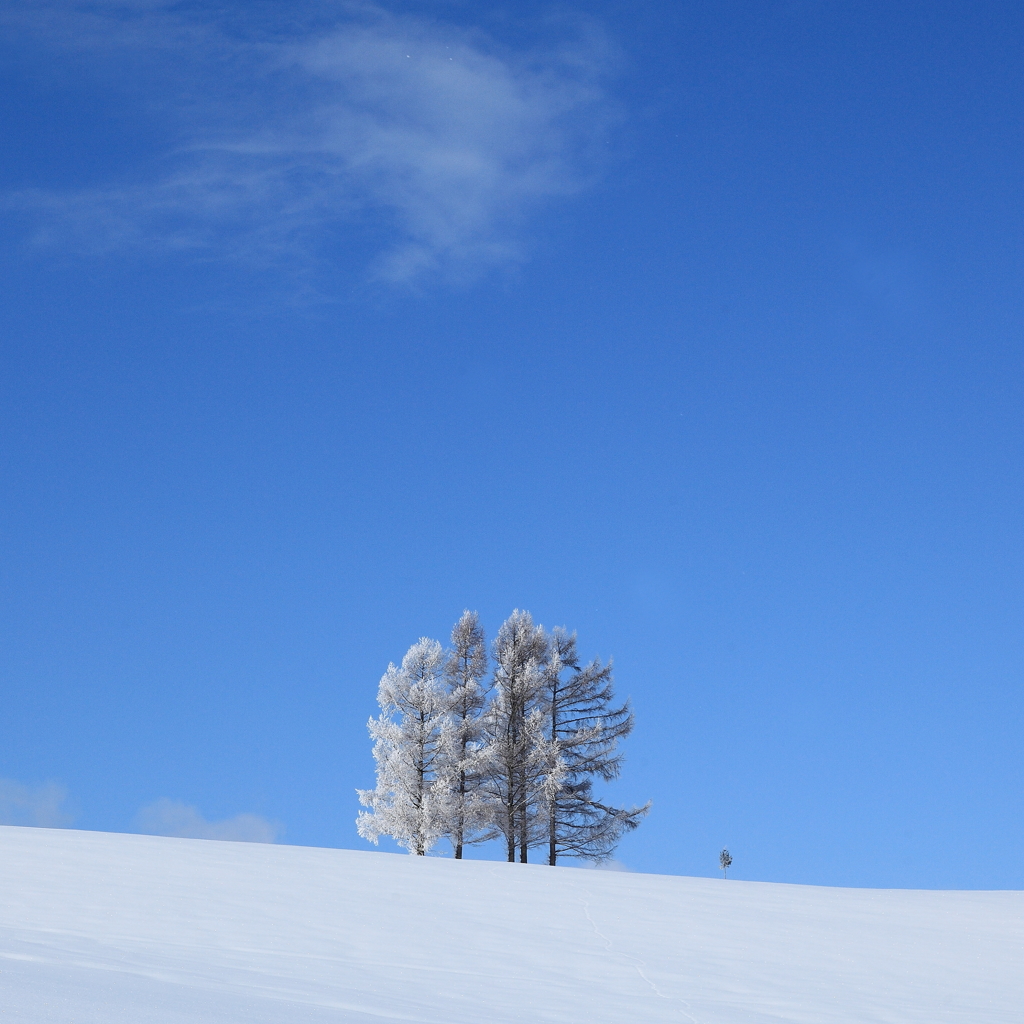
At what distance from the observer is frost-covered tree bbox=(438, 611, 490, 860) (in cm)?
2803

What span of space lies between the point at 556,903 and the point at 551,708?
15.7 meters

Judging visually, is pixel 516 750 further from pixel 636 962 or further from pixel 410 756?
pixel 636 962

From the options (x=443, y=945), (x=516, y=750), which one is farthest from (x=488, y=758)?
(x=443, y=945)

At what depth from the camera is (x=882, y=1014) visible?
9.19 meters

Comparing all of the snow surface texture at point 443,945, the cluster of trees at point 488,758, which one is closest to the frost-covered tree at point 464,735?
the cluster of trees at point 488,758

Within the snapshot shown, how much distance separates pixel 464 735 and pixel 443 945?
1853 centimetres

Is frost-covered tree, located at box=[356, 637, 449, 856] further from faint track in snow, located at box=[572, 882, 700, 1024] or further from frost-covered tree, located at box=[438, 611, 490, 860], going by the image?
faint track in snow, located at box=[572, 882, 700, 1024]

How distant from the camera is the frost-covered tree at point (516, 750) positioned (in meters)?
28.5

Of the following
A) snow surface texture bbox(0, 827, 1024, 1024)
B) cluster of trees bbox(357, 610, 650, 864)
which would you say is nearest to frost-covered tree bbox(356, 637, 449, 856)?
cluster of trees bbox(357, 610, 650, 864)

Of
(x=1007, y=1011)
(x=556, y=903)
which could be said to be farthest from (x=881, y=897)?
(x=1007, y=1011)

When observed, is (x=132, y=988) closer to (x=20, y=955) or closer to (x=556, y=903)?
(x=20, y=955)

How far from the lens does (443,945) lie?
1047 cm

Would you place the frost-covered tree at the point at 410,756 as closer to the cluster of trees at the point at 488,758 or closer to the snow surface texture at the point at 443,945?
the cluster of trees at the point at 488,758

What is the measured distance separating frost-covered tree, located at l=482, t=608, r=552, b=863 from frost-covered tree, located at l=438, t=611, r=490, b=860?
351 mm
